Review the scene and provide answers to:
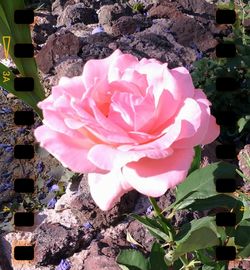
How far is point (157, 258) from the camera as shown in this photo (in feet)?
3.39

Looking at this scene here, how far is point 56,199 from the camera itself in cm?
194

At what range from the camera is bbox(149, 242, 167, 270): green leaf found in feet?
3.38

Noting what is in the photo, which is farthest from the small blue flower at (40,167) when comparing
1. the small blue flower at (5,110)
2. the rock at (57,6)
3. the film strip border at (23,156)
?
the rock at (57,6)

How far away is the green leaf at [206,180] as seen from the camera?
977 mm

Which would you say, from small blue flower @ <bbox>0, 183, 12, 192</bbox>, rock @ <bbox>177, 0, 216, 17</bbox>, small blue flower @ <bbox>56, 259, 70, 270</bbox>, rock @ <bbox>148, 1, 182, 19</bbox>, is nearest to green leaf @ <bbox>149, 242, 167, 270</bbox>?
small blue flower @ <bbox>56, 259, 70, 270</bbox>

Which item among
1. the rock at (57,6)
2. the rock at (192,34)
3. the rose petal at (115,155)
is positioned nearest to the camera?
the rose petal at (115,155)

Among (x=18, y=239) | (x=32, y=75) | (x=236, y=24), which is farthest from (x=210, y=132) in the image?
(x=236, y=24)

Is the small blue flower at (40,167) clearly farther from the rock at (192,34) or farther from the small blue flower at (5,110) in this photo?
the rock at (192,34)

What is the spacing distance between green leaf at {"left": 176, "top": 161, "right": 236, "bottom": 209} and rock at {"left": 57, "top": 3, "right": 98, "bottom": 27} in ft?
5.59

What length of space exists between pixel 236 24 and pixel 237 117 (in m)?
0.49

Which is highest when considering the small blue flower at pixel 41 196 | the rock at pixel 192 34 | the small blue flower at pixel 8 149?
the rock at pixel 192 34

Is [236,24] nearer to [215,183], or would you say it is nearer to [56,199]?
[56,199]

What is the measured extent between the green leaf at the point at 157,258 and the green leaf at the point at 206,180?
0.31ft

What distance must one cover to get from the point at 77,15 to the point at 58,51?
331 mm
